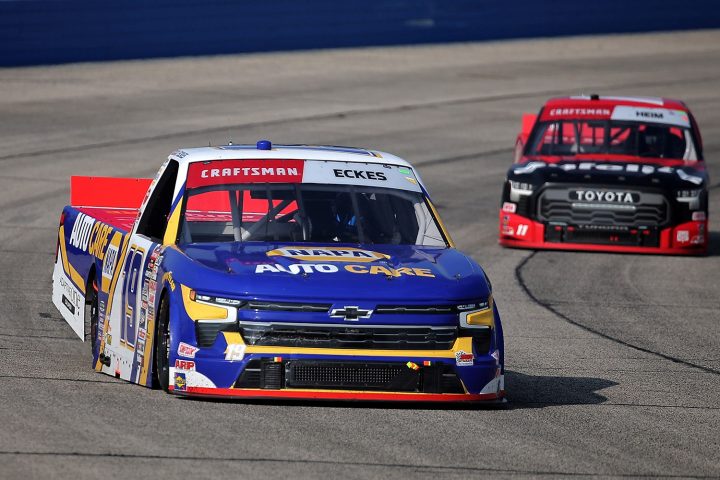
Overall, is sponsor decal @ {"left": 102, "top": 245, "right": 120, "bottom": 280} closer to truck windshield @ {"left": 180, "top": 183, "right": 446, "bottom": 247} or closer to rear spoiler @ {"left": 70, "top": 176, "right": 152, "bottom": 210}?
truck windshield @ {"left": 180, "top": 183, "right": 446, "bottom": 247}

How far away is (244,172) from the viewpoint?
30.9ft

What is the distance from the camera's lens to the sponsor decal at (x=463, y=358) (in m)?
8.25

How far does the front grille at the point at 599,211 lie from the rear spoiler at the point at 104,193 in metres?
6.87

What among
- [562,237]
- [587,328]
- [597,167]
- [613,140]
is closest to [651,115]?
[613,140]

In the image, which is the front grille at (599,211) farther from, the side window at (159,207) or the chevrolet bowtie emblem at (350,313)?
the chevrolet bowtie emblem at (350,313)

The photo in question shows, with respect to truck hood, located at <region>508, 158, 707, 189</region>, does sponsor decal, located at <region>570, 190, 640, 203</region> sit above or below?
below

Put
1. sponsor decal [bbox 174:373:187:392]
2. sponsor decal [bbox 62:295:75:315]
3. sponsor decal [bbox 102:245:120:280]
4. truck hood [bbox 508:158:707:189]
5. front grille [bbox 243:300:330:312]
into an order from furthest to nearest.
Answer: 1. truck hood [bbox 508:158:707:189]
2. sponsor decal [bbox 62:295:75:315]
3. sponsor decal [bbox 102:245:120:280]
4. sponsor decal [bbox 174:373:187:392]
5. front grille [bbox 243:300:330:312]

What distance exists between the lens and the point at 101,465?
22.0 ft

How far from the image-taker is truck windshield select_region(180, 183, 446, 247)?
30.1ft

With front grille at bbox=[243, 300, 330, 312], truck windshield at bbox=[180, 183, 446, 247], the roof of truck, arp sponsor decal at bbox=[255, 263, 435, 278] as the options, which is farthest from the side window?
front grille at bbox=[243, 300, 330, 312]

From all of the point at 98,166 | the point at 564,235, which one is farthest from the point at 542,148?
the point at 98,166

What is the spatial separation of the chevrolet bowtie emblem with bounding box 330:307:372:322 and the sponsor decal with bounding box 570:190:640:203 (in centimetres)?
956

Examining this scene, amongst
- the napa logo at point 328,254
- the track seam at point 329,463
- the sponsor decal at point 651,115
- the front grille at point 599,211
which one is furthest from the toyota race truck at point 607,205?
the track seam at point 329,463

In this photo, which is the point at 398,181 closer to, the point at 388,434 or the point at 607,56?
the point at 388,434
